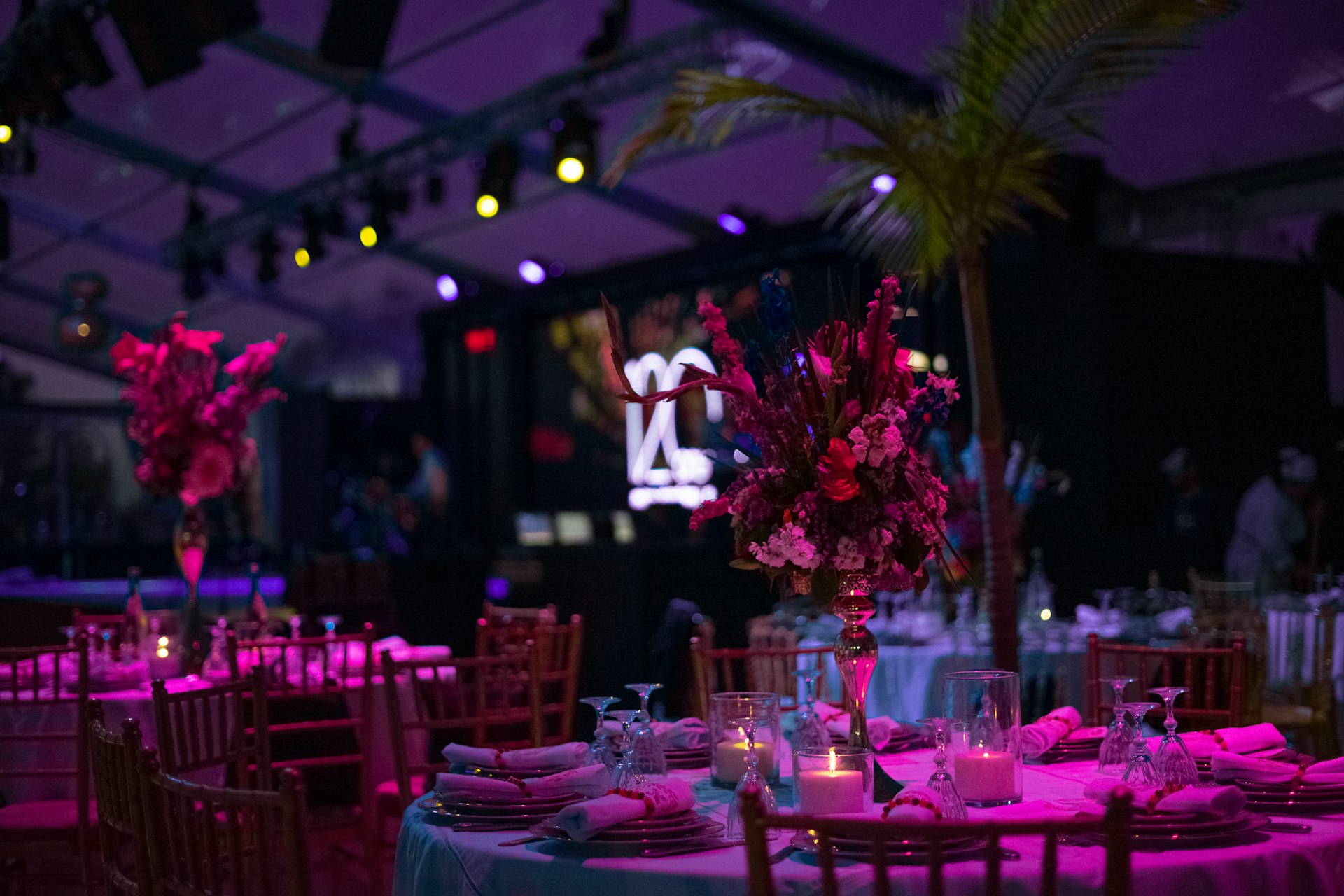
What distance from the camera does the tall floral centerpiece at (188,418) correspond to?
4.50 metres

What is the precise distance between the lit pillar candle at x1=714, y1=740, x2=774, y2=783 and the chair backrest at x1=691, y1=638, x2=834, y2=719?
0.63m

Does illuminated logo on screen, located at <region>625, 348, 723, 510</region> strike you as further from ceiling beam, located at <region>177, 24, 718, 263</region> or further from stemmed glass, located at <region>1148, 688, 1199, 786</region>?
stemmed glass, located at <region>1148, 688, 1199, 786</region>

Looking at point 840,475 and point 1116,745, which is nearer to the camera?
point 840,475

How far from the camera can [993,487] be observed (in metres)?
4.75

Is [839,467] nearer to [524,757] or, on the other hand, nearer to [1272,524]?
[524,757]

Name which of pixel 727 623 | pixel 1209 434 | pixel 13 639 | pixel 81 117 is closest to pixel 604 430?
pixel 727 623

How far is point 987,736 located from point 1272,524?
20.9ft

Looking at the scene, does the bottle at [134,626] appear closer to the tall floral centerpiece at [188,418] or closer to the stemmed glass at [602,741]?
the tall floral centerpiece at [188,418]

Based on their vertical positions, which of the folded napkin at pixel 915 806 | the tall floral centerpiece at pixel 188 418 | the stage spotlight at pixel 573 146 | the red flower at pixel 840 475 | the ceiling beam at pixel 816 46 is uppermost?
the ceiling beam at pixel 816 46

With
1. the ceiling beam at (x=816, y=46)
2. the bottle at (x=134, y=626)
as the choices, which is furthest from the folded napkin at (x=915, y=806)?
the ceiling beam at (x=816, y=46)

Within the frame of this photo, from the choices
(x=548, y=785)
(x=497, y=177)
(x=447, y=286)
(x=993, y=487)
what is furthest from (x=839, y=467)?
(x=447, y=286)

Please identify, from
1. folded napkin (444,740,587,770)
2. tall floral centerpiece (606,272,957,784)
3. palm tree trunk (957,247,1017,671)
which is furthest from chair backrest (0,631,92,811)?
palm tree trunk (957,247,1017,671)

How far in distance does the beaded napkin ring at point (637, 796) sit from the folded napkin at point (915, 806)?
1.23ft

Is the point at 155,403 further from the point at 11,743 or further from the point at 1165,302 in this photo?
the point at 1165,302
